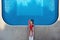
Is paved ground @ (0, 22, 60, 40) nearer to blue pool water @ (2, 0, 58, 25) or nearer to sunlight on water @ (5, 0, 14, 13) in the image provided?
blue pool water @ (2, 0, 58, 25)

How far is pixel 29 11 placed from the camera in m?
9.56

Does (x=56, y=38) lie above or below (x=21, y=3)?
below

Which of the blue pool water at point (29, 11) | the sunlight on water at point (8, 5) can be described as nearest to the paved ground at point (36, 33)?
the blue pool water at point (29, 11)

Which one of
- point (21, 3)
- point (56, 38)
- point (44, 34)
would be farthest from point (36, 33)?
point (21, 3)

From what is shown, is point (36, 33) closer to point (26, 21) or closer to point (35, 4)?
point (26, 21)

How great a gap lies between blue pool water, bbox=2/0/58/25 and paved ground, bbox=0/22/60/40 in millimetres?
254

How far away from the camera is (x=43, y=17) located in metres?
9.58

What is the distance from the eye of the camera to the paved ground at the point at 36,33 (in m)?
9.44

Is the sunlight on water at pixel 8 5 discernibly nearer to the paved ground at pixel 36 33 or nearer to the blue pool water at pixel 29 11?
the blue pool water at pixel 29 11

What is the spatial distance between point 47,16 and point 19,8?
4.39ft

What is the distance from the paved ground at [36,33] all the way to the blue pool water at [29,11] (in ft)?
0.83

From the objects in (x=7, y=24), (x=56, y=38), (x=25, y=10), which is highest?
(x=25, y=10)

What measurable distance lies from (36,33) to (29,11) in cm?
105

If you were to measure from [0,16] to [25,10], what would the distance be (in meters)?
1.17
